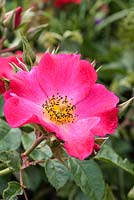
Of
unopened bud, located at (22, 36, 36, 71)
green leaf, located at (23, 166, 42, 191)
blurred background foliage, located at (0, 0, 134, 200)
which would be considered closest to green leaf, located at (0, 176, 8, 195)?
blurred background foliage, located at (0, 0, 134, 200)

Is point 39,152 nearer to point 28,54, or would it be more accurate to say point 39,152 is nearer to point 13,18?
point 28,54

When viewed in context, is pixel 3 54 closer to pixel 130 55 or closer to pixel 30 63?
pixel 30 63

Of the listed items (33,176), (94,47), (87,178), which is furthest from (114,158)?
(94,47)

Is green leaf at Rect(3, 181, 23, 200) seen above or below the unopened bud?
below

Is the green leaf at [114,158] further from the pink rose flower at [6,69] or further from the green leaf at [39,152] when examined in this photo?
the pink rose flower at [6,69]

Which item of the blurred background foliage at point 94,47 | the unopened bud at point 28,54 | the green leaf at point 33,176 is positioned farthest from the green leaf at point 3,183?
the unopened bud at point 28,54

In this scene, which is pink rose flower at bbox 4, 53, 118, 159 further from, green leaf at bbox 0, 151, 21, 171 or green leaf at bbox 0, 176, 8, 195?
green leaf at bbox 0, 176, 8, 195
